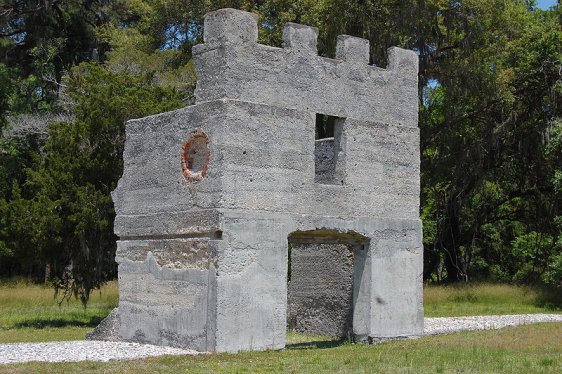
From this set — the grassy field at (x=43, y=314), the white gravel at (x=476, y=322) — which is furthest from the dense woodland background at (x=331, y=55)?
the white gravel at (x=476, y=322)

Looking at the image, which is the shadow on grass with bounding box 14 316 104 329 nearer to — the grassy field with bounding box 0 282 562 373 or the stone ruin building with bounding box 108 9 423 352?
the grassy field with bounding box 0 282 562 373

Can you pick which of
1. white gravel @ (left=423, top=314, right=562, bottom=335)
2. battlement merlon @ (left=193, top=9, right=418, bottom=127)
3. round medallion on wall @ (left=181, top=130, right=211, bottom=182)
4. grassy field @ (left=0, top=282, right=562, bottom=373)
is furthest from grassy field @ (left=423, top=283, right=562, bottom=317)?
round medallion on wall @ (left=181, top=130, right=211, bottom=182)

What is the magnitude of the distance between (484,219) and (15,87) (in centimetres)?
1844

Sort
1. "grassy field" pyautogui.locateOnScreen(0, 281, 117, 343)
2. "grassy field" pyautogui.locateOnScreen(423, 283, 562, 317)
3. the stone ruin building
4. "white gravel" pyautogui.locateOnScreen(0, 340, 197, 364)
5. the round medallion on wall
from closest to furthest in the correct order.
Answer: "white gravel" pyautogui.locateOnScreen(0, 340, 197, 364) < the stone ruin building < the round medallion on wall < "grassy field" pyautogui.locateOnScreen(0, 281, 117, 343) < "grassy field" pyautogui.locateOnScreen(423, 283, 562, 317)

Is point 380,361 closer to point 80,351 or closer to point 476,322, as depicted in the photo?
point 80,351

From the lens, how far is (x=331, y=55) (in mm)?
26297

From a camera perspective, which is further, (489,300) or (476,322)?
(489,300)

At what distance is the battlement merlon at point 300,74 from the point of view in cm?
1484

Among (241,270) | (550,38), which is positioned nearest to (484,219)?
(550,38)

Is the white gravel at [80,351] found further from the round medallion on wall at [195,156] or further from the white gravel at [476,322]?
the white gravel at [476,322]

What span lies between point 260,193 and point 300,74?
7.58 feet

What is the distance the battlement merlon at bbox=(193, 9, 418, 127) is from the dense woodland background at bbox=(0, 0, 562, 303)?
7.12 metres

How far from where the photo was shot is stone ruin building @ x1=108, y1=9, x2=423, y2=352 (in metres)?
14.6

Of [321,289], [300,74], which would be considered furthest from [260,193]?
[321,289]
